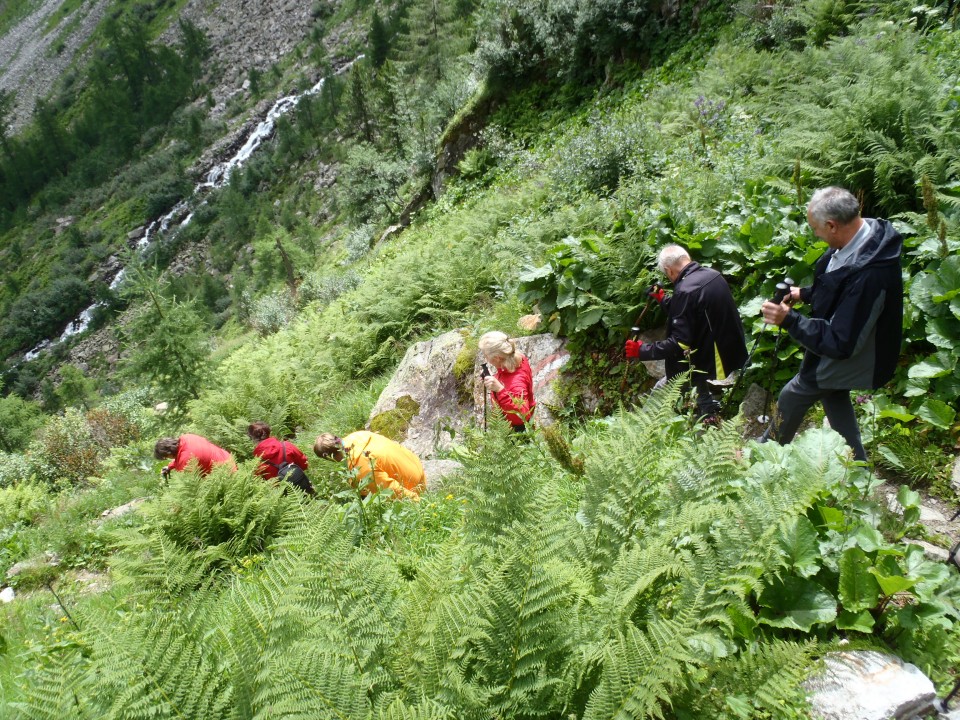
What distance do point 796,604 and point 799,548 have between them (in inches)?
8.1

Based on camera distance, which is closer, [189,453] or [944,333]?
[944,333]

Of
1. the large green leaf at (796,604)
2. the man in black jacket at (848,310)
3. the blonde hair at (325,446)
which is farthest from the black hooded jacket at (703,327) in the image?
the blonde hair at (325,446)

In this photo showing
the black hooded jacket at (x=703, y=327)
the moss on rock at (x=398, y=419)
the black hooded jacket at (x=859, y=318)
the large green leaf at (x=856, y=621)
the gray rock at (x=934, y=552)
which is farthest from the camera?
the moss on rock at (x=398, y=419)

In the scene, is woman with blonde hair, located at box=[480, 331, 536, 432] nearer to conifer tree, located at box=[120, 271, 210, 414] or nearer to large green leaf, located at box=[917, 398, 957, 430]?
large green leaf, located at box=[917, 398, 957, 430]

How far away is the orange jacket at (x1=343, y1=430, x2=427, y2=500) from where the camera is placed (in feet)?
16.1

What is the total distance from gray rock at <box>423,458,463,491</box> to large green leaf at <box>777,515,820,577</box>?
367cm

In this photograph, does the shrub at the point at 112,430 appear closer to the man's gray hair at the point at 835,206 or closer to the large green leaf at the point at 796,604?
the man's gray hair at the point at 835,206

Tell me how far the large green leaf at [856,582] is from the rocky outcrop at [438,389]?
4458 millimetres

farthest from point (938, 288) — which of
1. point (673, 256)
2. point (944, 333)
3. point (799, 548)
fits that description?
point (799, 548)

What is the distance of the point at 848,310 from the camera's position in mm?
3176

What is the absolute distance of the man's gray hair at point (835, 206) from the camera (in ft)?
10.3

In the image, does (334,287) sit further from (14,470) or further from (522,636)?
(522,636)

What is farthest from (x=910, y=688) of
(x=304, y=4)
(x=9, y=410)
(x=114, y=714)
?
(x=304, y=4)

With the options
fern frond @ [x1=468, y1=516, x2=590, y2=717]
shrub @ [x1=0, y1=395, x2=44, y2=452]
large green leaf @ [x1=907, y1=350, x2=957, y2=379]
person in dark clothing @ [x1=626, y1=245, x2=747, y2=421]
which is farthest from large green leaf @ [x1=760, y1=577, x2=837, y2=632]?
shrub @ [x1=0, y1=395, x2=44, y2=452]
